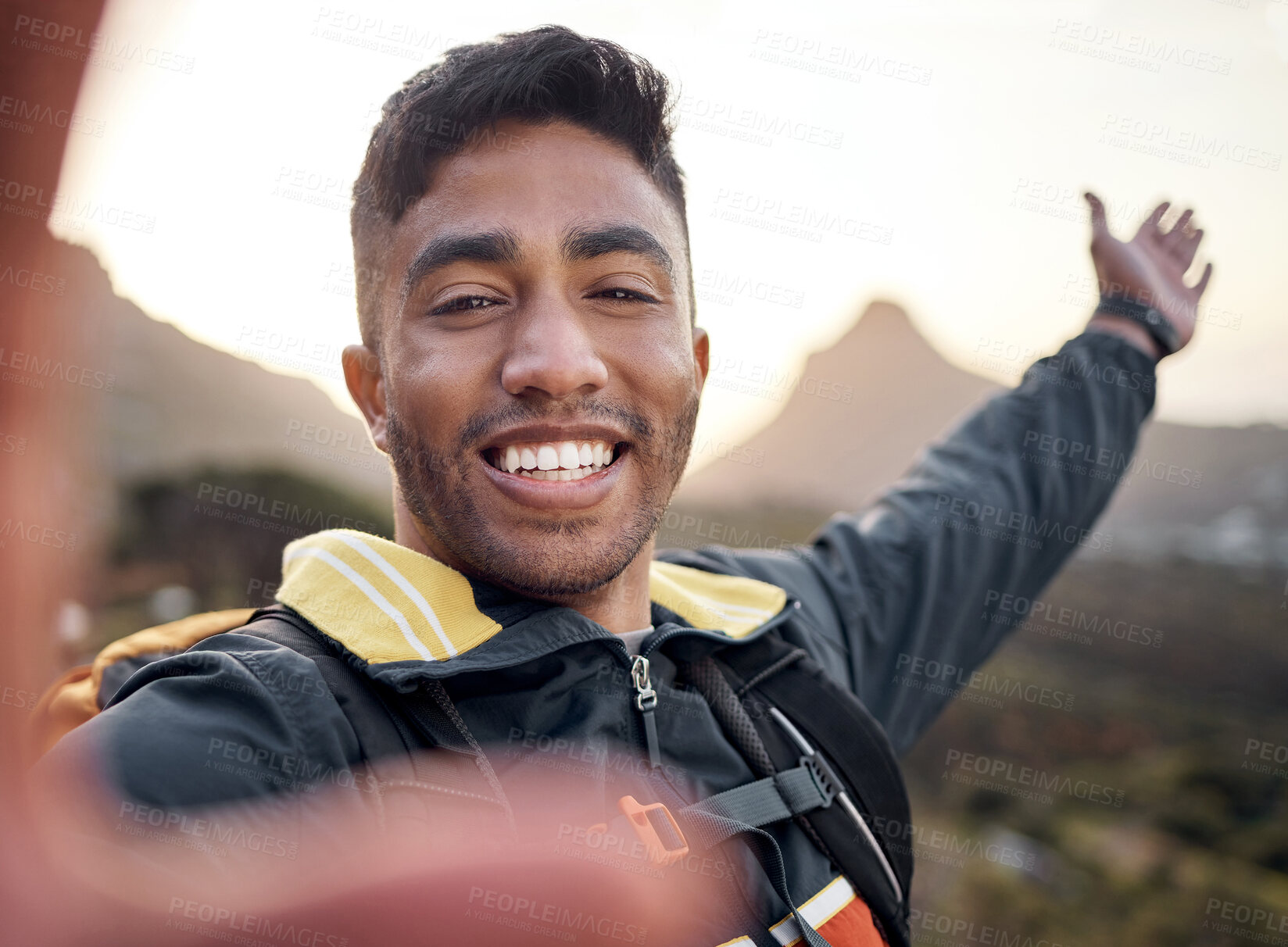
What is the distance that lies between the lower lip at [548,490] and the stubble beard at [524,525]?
3 centimetres

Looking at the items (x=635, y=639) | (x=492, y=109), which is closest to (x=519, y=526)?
(x=635, y=639)

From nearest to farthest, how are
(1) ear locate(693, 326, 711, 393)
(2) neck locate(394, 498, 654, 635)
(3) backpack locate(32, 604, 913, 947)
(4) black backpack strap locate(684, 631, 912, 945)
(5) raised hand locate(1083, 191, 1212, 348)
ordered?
(3) backpack locate(32, 604, 913, 947)
(4) black backpack strap locate(684, 631, 912, 945)
(2) neck locate(394, 498, 654, 635)
(1) ear locate(693, 326, 711, 393)
(5) raised hand locate(1083, 191, 1212, 348)

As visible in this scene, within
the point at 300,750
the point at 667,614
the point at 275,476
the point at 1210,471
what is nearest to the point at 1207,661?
the point at 1210,471

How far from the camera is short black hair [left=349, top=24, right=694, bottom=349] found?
6.62ft

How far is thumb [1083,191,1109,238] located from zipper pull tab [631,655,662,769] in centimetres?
268

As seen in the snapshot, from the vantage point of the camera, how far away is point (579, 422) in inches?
72.2

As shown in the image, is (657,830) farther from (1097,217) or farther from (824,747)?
(1097,217)

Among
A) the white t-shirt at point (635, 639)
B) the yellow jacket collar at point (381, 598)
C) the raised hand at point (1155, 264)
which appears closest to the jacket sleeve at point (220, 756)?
the yellow jacket collar at point (381, 598)

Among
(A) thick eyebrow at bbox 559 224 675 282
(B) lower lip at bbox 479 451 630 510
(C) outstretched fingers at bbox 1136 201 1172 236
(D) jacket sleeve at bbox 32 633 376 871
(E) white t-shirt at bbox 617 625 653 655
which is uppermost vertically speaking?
(C) outstretched fingers at bbox 1136 201 1172 236

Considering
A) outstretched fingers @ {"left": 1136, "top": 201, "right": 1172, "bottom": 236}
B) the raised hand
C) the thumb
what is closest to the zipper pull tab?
the raised hand

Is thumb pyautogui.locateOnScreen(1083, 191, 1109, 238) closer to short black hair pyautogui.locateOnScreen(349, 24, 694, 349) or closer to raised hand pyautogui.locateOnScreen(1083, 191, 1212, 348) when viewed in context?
raised hand pyautogui.locateOnScreen(1083, 191, 1212, 348)

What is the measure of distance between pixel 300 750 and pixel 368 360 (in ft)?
3.65

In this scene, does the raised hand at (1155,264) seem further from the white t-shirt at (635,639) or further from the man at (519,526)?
the white t-shirt at (635,639)

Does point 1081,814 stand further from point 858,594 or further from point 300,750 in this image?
point 300,750
